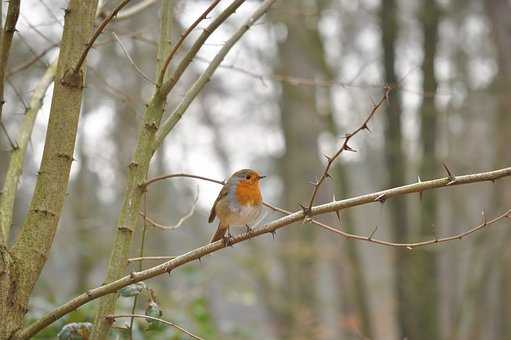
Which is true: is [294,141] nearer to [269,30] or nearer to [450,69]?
[269,30]

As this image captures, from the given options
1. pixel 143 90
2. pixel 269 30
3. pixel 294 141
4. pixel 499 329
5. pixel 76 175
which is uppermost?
pixel 269 30

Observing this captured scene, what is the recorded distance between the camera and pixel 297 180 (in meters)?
10.4

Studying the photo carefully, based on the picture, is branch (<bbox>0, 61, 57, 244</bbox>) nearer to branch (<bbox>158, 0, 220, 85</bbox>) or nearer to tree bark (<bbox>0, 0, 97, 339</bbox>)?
tree bark (<bbox>0, 0, 97, 339</bbox>)

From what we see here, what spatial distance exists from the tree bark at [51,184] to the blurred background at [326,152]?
1060 millimetres

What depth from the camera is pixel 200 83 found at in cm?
218

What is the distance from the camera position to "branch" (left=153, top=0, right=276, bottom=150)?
2.08 m

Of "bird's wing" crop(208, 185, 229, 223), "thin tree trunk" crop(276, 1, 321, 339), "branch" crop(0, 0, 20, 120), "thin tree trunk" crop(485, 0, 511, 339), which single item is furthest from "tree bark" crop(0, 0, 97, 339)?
"thin tree trunk" crop(276, 1, 321, 339)

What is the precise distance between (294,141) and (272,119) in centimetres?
388

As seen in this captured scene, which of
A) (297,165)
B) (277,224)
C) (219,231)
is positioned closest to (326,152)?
(297,165)

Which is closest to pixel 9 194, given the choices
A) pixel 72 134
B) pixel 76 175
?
pixel 72 134

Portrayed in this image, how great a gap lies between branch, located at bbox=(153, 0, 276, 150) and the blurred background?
96 cm

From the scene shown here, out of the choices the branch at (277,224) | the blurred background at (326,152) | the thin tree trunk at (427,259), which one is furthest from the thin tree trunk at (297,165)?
the branch at (277,224)

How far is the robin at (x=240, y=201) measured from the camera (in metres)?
3.33

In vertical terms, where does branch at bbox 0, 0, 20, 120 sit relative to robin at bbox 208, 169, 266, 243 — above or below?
above
